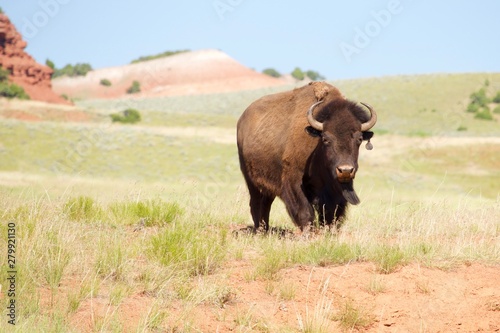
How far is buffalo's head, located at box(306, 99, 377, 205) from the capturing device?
8.83m

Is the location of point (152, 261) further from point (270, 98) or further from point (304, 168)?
point (270, 98)

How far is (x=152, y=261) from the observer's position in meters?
6.98

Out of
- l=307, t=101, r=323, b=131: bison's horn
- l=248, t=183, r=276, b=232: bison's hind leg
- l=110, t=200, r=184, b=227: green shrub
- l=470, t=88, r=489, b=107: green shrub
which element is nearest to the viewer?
l=307, t=101, r=323, b=131: bison's horn

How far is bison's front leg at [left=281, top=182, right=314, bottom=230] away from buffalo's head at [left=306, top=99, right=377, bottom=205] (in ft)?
2.04

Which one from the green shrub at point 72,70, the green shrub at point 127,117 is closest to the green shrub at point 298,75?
the green shrub at point 72,70

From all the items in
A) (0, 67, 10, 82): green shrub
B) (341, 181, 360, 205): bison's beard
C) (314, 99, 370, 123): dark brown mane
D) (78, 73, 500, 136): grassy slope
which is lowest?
(78, 73, 500, 136): grassy slope

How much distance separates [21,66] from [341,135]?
64.5 m

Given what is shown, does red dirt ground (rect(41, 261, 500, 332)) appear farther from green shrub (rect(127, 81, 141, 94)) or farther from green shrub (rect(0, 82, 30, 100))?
green shrub (rect(127, 81, 141, 94))

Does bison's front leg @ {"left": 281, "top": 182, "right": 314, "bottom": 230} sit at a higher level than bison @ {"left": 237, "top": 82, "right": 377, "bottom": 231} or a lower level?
lower

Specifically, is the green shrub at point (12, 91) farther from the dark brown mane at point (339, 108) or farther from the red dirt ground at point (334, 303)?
the red dirt ground at point (334, 303)

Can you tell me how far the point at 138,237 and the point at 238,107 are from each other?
224ft

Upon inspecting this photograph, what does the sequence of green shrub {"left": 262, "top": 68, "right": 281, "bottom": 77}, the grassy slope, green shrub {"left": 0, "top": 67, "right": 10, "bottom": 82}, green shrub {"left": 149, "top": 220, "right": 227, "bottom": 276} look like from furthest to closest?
green shrub {"left": 262, "top": 68, "right": 281, "bottom": 77} < green shrub {"left": 0, "top": 67, "right": 10, "bottom": 82} < the grassy slope < green shrub {"left": 149, "top": 220, "right": 227, "bottom": 276}

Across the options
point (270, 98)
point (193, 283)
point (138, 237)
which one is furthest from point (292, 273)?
point (270, 98)

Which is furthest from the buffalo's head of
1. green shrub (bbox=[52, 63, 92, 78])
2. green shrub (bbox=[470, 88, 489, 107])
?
green shrub (bbox=[52, 63, 92, 78])
